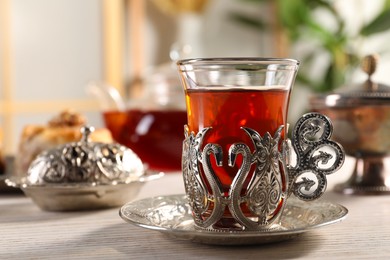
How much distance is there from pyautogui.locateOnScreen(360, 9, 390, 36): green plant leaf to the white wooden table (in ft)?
8.37

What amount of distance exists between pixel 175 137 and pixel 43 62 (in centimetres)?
217

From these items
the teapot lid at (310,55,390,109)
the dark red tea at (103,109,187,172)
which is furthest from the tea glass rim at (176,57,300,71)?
the dark red tea at (103,109,187,172)

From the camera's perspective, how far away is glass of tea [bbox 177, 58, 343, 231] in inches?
25.1

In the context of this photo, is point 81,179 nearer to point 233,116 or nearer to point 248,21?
point 233,116

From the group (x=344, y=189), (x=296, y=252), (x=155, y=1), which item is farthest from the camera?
(x=155, y=1)

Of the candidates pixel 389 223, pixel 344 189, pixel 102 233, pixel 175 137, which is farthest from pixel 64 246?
pixel 175 137

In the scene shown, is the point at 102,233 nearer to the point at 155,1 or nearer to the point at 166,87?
the point at 166,87

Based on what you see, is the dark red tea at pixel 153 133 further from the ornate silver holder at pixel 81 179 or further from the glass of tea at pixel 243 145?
the glass of tea at pixel 243 145

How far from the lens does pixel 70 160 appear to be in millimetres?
839

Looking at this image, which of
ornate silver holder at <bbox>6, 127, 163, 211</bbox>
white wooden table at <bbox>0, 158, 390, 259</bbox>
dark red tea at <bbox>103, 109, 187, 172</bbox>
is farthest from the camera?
dark red tea at <bbox>103, 109, 187, 172</bbox>

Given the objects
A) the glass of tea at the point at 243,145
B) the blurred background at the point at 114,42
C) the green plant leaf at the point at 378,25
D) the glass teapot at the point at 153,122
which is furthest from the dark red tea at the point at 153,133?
the green plant leaf at the point at 378,25

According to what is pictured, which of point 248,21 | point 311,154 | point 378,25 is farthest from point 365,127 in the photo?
point 248,21

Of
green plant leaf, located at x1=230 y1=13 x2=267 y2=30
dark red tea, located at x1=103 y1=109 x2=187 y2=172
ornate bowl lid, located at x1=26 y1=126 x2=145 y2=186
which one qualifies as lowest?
dark red tea, located at x1=103 y1=109 x2=187 y2=172

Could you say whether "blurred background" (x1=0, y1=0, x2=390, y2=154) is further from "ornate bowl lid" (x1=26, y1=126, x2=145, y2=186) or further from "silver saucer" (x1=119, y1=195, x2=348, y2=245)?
"silver saucer" (x1=119, y1=195, x2=348, y2=245)
